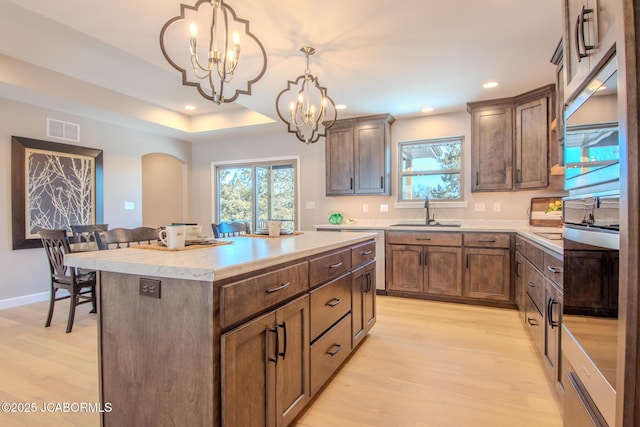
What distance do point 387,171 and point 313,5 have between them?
2.70 meters

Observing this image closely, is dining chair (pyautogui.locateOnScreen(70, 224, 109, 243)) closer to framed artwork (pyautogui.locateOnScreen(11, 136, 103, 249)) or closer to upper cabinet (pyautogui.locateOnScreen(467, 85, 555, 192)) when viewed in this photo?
framed artwork (pyautogui.locateOnScreen(11, 136, 103, 249))

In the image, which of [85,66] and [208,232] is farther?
[208,232]

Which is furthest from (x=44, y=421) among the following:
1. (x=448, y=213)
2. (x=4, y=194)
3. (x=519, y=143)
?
(x=519, y=143)

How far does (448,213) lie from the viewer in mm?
4410

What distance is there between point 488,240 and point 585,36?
2952 millimetres

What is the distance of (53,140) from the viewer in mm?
4109

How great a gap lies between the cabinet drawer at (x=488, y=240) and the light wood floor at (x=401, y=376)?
0.83 m

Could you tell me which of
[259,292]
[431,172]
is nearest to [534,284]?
[259,292]

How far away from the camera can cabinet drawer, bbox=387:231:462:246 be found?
3.79 meters

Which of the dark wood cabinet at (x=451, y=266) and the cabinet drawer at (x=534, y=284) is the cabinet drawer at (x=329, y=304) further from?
the dark wood cabinet at (x=451, y=266)

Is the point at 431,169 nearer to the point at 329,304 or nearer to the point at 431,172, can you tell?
the point at 431,172

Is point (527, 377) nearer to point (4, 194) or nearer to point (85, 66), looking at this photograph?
point (85, 66)

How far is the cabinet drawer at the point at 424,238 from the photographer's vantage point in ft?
12.4

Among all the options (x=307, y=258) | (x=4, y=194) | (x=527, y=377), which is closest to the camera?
(x=307, y=258)
